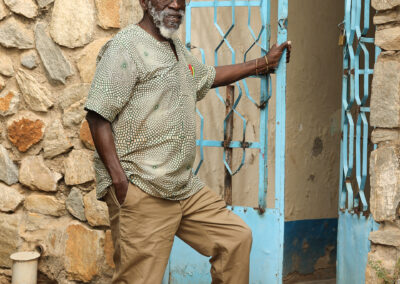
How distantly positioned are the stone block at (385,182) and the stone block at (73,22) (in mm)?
1947

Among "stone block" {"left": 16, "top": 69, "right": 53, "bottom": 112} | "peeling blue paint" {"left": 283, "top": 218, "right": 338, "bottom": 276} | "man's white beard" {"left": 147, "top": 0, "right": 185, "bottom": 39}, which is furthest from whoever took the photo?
"peeling blue paint" {"left": 283, "top": 218, "right": 338, "bottom": 276}

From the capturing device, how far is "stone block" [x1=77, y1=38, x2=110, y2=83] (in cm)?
416

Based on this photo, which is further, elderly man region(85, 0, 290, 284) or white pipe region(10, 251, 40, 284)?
white pipe region(10, 251, 40, 284)

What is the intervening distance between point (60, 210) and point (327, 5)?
2.50 m

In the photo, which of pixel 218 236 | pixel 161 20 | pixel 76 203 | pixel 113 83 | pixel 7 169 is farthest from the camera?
pixel 7 169

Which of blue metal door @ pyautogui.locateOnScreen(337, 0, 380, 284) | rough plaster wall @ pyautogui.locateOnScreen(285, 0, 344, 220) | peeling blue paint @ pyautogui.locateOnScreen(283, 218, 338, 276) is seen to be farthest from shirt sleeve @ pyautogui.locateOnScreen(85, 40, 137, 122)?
peeling blue paint @ pyautogui.locateOnScreen(283, 218, 338, 276)

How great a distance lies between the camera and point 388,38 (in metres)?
3.22

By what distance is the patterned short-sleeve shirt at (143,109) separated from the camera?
301cm

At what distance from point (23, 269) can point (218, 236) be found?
1559 millimetres

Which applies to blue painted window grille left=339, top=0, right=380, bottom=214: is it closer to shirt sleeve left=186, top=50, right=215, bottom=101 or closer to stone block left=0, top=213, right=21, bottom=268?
shirt sleeve left=186, top=50, right=215, bottom=101

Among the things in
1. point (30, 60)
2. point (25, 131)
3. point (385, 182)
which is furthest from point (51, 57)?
point (385, 182)

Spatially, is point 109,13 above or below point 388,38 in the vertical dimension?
above

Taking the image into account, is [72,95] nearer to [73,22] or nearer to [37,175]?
[73,22]

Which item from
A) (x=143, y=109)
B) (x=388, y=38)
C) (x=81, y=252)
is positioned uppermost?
(x=388, y=38)
